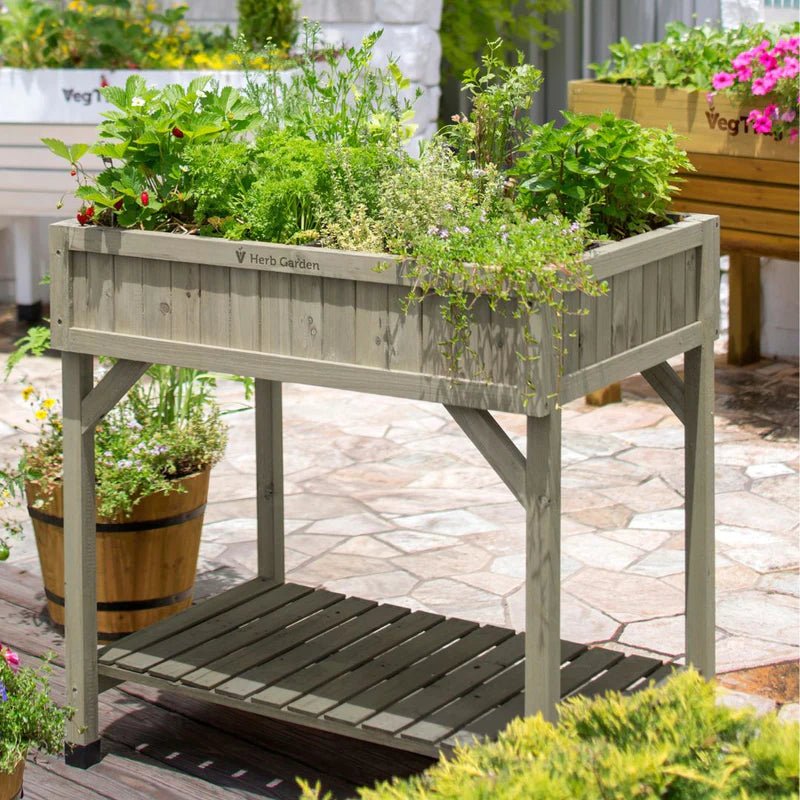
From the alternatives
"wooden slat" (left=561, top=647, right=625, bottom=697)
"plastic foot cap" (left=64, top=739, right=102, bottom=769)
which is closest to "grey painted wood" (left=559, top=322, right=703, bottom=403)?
"wooden slat" (left=561, top=647, right=625, bottom=697)

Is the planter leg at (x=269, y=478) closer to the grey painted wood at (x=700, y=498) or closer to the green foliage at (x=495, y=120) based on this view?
the green foliage at (x=495, y=120)

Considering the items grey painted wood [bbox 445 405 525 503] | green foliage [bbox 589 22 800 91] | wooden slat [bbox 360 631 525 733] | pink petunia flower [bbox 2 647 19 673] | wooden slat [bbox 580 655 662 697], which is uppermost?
green foliage [bbox 589 22 800 91]

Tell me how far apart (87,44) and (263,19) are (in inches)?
33.2

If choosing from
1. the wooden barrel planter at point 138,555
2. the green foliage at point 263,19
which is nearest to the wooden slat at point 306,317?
the wooden barrel planter at point 138,555

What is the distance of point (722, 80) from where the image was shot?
5.56 metres

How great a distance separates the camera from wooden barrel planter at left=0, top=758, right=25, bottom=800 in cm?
276

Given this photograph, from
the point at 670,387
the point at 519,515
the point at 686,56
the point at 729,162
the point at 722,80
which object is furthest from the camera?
the point at 686,56

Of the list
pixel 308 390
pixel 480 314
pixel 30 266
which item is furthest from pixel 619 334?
pixel 30 266

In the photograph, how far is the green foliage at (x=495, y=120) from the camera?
2893mm

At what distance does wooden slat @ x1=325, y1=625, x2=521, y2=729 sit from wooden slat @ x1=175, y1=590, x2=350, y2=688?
1.01ft

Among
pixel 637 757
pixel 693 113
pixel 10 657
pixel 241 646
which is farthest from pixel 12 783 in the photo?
pixel 693 113

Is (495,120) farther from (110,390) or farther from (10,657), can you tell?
(10,657)

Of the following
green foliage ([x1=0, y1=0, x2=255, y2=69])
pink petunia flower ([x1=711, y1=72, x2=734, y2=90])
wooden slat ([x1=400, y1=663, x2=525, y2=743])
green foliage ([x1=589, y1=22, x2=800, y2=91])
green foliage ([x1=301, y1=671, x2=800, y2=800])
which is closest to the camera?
green foliage ([x1=301, y1=671, x2=800, y2=800])

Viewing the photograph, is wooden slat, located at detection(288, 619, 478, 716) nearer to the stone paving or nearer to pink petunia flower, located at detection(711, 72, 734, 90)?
the stone paving
